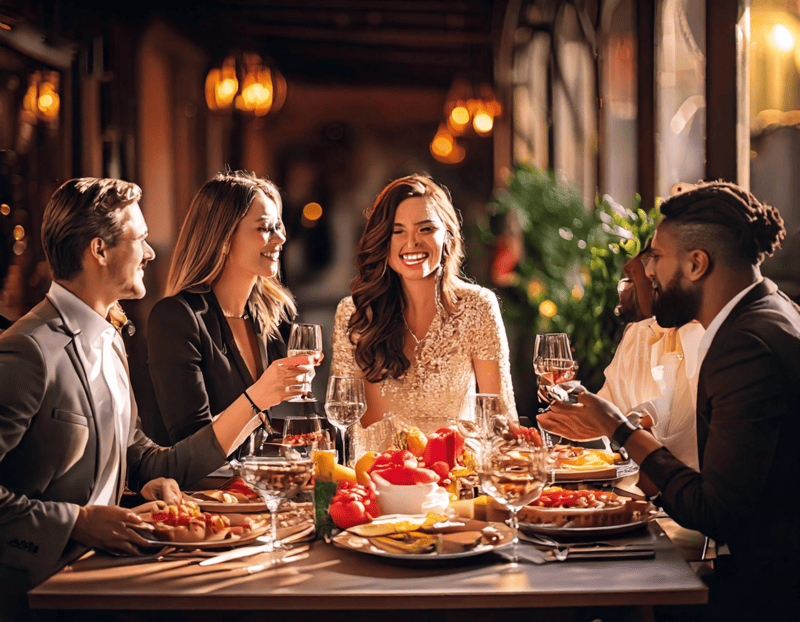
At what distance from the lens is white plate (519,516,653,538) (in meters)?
1.49

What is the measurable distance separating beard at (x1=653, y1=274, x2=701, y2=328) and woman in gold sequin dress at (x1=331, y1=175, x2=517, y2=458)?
3.97 feet

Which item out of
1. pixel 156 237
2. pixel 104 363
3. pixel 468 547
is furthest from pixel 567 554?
pixel 156 237

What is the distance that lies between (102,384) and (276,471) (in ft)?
2.03

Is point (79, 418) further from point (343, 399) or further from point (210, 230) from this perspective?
point (210, 230)

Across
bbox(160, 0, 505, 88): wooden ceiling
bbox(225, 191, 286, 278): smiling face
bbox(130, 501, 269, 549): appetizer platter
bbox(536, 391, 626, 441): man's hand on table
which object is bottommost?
bbox(130, 501, 269, 549): appetizer platter

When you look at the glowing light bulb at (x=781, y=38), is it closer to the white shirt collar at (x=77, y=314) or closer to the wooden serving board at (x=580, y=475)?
the wooden serving board at (x=580, y=475)

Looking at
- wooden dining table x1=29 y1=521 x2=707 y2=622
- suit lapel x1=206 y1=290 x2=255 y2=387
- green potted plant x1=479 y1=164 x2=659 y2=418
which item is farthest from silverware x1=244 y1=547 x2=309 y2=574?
green potted plant x1=479 y1=164 x2=659 y2=418

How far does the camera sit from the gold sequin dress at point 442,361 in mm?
2990

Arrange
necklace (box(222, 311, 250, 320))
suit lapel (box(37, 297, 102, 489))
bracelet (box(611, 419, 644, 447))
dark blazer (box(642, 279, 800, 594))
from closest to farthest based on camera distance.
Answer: dark blazer (box(642, 279, 800, 594))
bracelet (box(611, 419, 644, 447))
suit lapel (box(37, 297, 102, 489))
necklace (box(222, 311, 250, 320))

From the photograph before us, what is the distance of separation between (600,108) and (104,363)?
4201 mm

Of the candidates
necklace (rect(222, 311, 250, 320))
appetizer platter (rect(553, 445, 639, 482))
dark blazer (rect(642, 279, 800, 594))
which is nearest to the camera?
dark blazer (rect(642, 279, 800, 594))

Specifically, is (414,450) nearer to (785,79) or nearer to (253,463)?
(253,463)

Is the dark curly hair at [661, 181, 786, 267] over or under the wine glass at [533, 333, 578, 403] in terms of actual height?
over

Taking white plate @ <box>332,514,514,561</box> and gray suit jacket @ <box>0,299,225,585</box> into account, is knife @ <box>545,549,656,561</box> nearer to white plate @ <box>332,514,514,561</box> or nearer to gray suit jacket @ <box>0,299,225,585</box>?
white plate @ <box>332,514,514,561</box>
